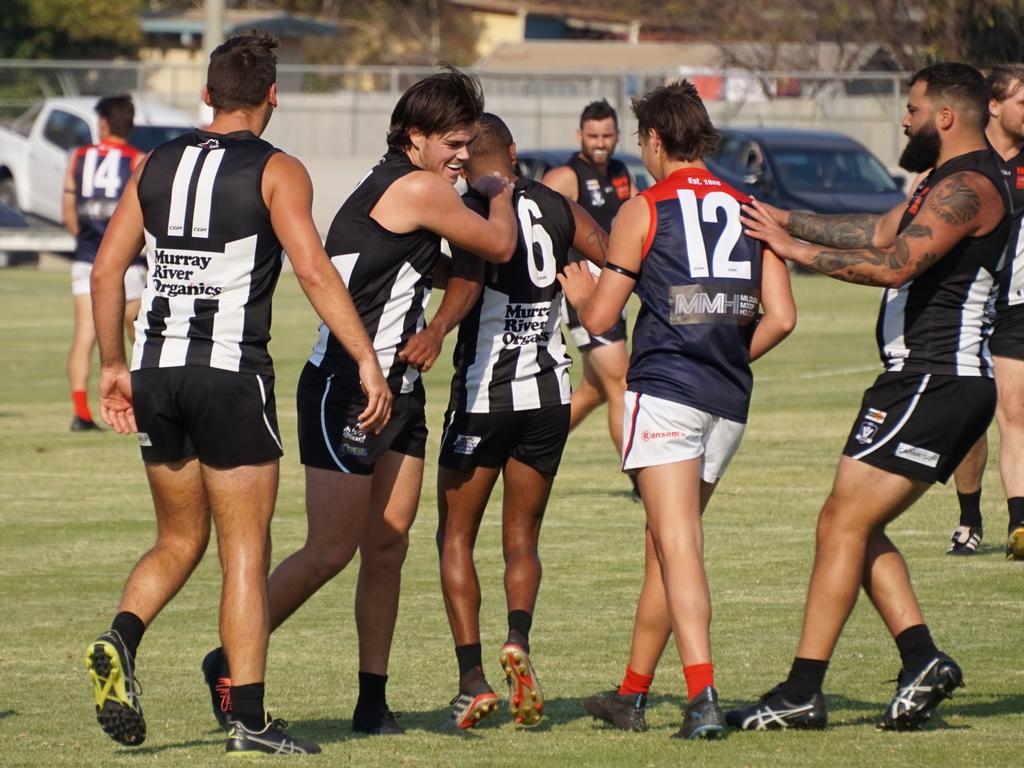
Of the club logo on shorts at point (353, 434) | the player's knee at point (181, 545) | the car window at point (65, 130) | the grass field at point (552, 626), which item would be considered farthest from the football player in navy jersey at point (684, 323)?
the car window at point (65, 130)

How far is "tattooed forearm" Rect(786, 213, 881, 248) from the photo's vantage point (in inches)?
277

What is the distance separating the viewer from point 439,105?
6.53 meters

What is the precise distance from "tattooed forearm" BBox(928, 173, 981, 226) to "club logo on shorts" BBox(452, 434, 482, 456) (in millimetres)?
1821

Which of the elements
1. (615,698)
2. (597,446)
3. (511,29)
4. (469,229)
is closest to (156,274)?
(469,229)

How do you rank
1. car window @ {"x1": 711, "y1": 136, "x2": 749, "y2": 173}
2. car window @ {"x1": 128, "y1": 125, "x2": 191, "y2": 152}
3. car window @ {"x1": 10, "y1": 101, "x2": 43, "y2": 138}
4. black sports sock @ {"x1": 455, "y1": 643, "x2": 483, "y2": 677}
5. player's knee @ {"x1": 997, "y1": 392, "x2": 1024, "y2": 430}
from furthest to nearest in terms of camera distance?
car window @ {"x1": 10, "y1": 101, "x2": 43, "y2": 138} → car window @ {"x1": 711, "y1": 136, "x2": 749, "y2": 173} → car window @ {"x1": 128, "y1": 125, "x2": 191, "y2": 152} → player's knee @ {"x1": 997, "y1": 392, "x2": 1024, "y2": 430} → black sports sock @ {"x1": 455, "y1": 643, "x2": 483, "y2": 677}

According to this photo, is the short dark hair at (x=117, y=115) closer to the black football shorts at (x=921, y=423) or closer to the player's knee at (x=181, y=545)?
the player's knee at (x=181, y=545)

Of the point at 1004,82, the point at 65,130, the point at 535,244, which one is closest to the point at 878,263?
the point at 535,244

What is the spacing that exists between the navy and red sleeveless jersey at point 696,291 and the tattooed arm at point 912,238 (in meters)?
0.09

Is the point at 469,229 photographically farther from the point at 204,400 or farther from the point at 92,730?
the point at 92,730

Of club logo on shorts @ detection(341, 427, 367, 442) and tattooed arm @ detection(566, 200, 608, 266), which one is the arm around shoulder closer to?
tattooed arm @ detection(566, 200, 608, 266)

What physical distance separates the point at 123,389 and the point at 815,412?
10433 millimetres

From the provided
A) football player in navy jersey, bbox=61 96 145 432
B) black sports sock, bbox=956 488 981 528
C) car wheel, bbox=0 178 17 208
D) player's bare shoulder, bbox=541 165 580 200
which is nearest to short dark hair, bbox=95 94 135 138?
football player in navy jersey, bbox=61 96 145 432

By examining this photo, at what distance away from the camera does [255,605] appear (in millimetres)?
6176

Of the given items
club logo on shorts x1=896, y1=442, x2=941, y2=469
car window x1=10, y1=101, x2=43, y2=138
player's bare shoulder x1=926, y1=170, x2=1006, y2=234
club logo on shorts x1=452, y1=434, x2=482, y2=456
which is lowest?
club logo on shorts x1=452, y1=434, x2=482, y2=456
